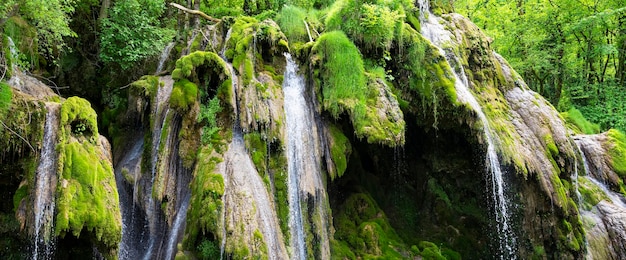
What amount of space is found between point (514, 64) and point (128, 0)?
17.7 metres

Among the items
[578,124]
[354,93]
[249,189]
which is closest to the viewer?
[249,189]

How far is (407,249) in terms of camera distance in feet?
39.6

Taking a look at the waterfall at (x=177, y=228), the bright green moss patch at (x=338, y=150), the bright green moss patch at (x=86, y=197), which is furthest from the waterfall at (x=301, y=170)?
the bright green moss patch at (x=86, y=197)

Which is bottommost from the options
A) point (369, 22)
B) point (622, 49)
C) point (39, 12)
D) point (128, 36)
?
point (39, 12)

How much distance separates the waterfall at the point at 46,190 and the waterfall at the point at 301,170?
470 cm

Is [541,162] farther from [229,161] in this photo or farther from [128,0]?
[128,0]

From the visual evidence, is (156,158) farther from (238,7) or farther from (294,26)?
(238,7)

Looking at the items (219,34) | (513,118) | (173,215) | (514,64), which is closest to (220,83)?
(173,215)

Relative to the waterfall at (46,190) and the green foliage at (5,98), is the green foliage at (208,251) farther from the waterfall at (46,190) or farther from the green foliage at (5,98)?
the green foliage at (5,98)

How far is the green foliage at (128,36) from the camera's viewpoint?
12391 mm

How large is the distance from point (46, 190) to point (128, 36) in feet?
22.3

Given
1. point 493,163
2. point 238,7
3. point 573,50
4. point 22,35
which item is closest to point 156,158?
point 22,35

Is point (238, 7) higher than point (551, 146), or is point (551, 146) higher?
point (238, 7)

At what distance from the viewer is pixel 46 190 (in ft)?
23.8
